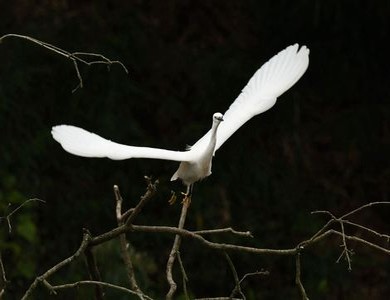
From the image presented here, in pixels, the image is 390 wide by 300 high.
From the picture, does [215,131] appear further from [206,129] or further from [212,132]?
[206,129]

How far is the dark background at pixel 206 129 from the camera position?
6844 mm

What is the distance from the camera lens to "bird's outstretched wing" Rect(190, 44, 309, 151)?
→ 425 centimetres

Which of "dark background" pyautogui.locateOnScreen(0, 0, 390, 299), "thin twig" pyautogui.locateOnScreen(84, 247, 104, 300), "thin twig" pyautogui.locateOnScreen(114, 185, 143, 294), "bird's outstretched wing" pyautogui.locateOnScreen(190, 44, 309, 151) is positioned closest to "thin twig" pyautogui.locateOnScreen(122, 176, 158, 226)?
"thin twig" pyautogui.locateOnScreen(114, 185, 143, 294)

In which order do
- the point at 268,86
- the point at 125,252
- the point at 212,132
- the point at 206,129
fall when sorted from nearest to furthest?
the point at 125,252, the point at 212,132, the point at 268,86, the point at 206,129

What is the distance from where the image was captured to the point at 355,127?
24.1 feet

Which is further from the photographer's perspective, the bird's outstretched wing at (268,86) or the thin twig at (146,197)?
the bird's outstretched wing at (268,86)

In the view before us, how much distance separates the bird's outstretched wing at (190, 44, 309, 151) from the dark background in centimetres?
217

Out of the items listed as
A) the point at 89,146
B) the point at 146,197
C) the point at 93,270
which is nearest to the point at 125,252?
the point at 93,270

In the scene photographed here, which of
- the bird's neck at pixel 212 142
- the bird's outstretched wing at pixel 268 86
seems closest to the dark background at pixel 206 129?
the bird's outstretched wing at pixel 268 86

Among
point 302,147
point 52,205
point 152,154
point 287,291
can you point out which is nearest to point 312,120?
point 302,147

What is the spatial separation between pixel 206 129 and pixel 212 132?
344 cm

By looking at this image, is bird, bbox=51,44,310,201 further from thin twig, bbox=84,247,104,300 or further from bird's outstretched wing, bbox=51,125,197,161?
thin twig, bbox=84,247,104,300

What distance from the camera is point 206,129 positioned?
712 centimetres

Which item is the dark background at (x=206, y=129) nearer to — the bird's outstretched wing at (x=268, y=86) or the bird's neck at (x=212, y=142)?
the bird's outstretched wing at (x=268, y=86)
